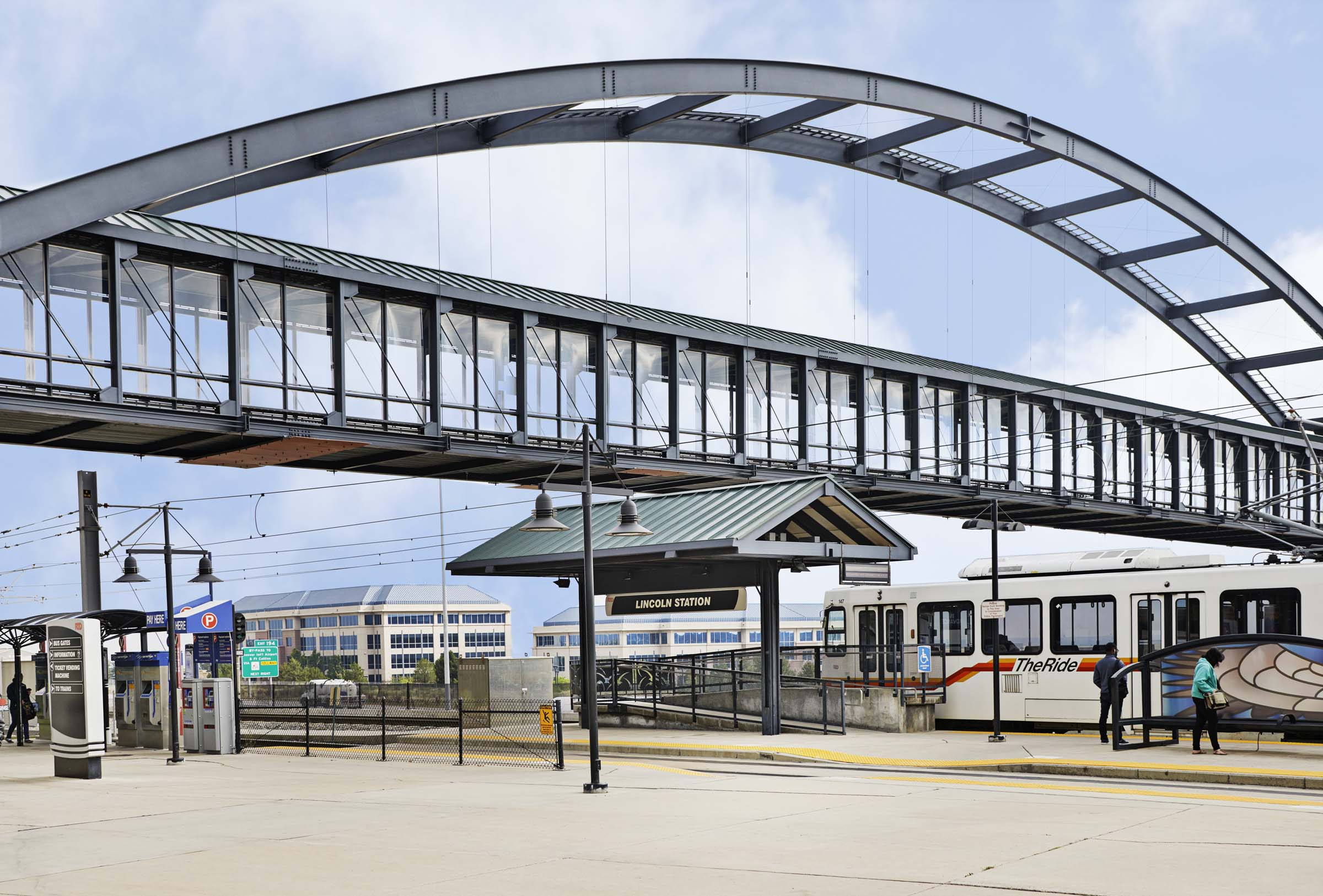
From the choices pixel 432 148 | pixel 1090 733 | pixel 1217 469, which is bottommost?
pixel 1090 733

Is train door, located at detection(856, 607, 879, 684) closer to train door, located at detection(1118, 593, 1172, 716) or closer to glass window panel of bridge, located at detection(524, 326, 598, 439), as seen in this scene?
train door, located at detection(1118, 593, 1172, 716)

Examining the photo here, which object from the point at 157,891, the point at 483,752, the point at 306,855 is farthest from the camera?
the point at 483,752

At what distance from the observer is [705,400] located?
41844 millimetres

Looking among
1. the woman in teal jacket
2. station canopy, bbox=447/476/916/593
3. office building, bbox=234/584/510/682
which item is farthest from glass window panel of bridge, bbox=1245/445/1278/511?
office building, bbox=234/584/510/682

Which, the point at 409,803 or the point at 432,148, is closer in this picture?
the point at 409,803

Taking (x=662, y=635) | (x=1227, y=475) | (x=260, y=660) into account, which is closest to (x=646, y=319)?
(x=1227, y=475)

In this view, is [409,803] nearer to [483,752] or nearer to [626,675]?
[483,752]

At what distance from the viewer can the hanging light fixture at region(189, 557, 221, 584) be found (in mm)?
32625

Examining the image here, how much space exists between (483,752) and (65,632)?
767 cm

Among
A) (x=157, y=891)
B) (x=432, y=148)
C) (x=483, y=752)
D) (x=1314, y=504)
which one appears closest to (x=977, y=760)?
(x=483, y=752)

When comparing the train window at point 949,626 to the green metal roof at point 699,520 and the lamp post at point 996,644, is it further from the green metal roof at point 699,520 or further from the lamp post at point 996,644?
the green metal roof at point 699,520

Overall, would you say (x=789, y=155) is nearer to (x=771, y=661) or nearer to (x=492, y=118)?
(x=492, y=118)

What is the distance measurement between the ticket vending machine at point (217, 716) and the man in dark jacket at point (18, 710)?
359 inches

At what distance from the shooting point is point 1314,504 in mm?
76188
